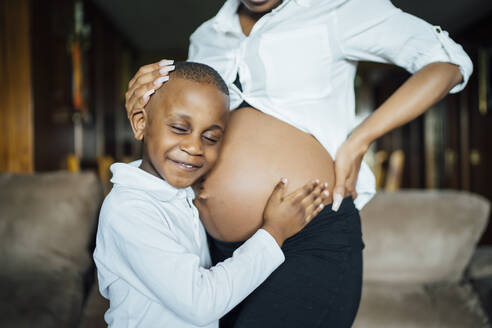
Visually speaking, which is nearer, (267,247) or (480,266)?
(267,247)

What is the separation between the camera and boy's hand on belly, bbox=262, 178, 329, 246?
0.67 meters

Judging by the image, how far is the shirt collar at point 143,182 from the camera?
68 cm

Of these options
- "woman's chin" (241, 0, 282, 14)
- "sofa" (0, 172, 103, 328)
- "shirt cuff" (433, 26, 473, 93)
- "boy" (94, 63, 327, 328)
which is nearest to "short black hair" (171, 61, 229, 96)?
"boy" (94, 63, 327, 328)

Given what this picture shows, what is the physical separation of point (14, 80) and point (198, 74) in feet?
8.40

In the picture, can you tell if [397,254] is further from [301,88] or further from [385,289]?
[301,88]

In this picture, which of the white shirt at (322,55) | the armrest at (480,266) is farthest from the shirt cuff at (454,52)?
the armrest at (480,266)

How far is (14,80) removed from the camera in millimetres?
2746

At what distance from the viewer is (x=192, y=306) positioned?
598 mm

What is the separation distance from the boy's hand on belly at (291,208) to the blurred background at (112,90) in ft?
4.09

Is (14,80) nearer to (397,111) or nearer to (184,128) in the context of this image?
(184,128)

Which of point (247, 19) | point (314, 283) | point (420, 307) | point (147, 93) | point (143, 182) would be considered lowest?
point (420, 307)

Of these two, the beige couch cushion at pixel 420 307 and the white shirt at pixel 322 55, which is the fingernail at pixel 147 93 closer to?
the white shirt at pixel 322 55

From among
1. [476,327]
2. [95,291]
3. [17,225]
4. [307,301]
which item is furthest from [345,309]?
[17,225]

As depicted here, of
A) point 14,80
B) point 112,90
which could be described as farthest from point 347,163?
point 112,90
